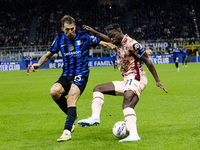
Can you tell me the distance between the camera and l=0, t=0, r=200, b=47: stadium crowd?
51219mm

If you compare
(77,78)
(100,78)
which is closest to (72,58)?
(77,78)

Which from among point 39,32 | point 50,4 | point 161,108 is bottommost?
point 161,108

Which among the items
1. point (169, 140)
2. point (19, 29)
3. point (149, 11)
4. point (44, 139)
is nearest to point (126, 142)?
point (169, 140)

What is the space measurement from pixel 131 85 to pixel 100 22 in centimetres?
4924

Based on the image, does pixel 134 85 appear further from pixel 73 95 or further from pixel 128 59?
pixel 73 95

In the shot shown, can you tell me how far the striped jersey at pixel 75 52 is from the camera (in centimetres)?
673

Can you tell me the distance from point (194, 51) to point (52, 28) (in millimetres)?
21507

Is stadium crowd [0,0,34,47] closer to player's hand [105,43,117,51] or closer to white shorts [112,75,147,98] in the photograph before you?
player's hand [105,43,117,51]

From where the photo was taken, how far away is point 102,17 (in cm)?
5550

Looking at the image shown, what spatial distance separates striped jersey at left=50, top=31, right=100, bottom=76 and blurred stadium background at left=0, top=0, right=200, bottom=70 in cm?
3833

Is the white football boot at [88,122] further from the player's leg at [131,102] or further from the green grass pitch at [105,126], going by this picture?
the player's leg at [131,102]

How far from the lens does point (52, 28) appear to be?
172 feet

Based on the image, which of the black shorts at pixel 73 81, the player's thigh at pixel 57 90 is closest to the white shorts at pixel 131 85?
the black shorts at pixel 73 81

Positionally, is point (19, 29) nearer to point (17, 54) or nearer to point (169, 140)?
point (17, 54)
